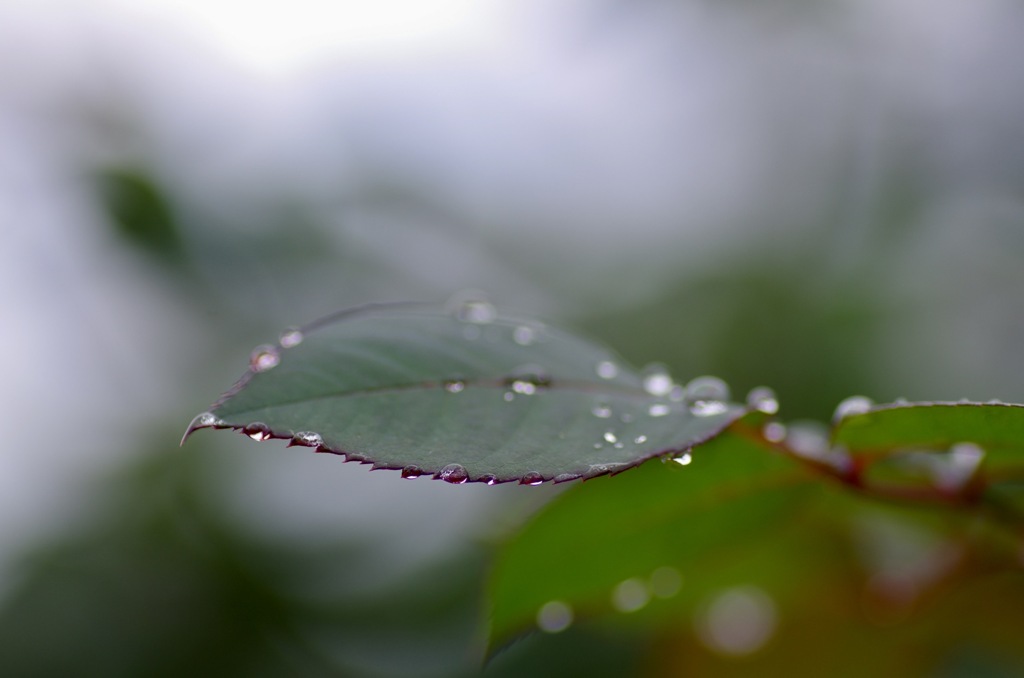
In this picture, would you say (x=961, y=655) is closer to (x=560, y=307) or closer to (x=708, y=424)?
(x=708, y=424)

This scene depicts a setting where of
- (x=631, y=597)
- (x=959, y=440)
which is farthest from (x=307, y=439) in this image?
(x=631, y=597)

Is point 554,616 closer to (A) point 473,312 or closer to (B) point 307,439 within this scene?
(A) point 473,312

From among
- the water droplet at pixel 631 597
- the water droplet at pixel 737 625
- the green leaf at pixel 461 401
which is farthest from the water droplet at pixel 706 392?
the water droplet at pixel 737 625

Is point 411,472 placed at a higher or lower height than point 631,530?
higher

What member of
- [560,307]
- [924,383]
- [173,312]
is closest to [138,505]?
[173,312]

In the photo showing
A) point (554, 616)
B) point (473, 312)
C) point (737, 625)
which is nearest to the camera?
point (473, 312)

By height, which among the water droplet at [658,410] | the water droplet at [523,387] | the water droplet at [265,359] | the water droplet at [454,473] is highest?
the water droplet at [265,359]

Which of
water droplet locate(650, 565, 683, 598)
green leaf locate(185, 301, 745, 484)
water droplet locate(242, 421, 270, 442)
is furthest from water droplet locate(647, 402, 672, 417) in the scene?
water droplet locate(650, 565, 683, 598)

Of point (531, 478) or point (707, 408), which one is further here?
point (707, 408)

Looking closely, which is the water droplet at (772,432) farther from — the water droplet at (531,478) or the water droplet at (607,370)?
the water droplet at (531,478)
